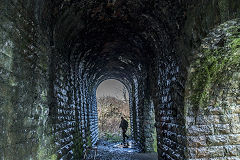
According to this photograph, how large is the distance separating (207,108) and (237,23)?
1.55 metres

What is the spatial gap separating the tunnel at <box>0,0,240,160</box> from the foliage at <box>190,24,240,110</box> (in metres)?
0.02

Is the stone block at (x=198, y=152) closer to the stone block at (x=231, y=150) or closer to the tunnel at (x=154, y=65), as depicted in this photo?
the tunnel at (x=154, y=65)

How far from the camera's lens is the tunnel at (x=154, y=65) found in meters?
2.62

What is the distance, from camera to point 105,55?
8.52 meters

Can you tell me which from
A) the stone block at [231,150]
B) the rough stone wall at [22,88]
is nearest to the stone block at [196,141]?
the stone block at [231,150]

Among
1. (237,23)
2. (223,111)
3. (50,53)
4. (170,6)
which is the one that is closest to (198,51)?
(237,23)

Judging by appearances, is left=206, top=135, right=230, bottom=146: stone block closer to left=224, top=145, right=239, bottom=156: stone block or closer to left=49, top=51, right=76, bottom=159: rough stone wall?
left=224, top=145, right=239, bottom=156: stone block

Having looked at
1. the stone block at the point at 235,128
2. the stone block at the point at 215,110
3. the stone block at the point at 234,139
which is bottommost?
the stone block at the point at 234,139

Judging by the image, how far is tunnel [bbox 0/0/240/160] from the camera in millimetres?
2623

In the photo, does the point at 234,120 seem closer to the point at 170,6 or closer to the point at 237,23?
the point at 237,23

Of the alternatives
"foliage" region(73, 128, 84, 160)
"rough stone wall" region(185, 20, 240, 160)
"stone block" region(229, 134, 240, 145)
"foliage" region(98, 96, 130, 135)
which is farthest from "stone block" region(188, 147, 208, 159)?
"foliage" region(98, 96, 130, 135)

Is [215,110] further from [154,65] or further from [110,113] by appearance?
[110,113]

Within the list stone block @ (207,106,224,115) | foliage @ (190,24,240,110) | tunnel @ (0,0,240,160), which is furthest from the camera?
stone block @ (207,106,224,115)

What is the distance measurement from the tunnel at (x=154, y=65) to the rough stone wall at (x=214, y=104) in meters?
0.02
